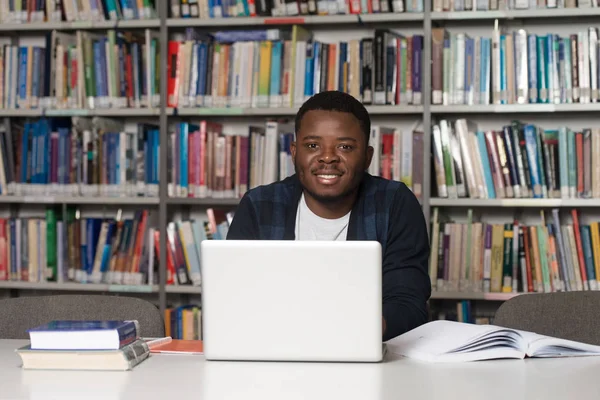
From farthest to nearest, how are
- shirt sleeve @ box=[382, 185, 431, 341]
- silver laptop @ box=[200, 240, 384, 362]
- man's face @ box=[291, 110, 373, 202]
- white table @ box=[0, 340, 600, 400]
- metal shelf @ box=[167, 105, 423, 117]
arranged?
A: metal shelf @ box=[167, 105, 423, 117] → man's face @ box=[291, 110, 373, 202] → shirt sleeve @ box=[382, 185, 431, 341] → silver laptop @ box=[200, 240, 384, 362] → white table @ box=[0, 340, 600, 400]

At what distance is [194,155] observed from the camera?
342cm

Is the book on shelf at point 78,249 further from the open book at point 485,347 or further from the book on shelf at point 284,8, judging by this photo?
the open book at point 485,347

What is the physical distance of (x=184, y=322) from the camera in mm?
3430

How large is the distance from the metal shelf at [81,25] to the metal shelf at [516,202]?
1.35 meters

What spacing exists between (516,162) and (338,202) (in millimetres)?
1284

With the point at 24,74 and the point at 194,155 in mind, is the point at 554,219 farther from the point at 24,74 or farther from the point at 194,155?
the point at 24,74

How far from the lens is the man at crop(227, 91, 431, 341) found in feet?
6.72

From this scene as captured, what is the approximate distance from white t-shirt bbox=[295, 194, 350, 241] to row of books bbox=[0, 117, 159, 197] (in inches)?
56.6

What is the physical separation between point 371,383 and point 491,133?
2.10 meters

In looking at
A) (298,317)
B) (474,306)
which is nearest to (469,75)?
(474,306)

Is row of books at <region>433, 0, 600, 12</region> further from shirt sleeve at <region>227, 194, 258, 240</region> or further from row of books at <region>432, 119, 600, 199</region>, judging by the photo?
shirt sleeve at <region>227, 194, 258, 240</region>

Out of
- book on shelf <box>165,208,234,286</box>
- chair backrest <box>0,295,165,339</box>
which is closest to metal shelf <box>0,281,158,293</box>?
book on shelf <box>165,208,234,286</box>

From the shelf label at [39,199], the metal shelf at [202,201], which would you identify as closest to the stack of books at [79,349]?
the metal shelf at [202,201]

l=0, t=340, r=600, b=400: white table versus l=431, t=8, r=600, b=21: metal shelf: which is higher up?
l=431, t=8, r=600, b=21: metal shelf
